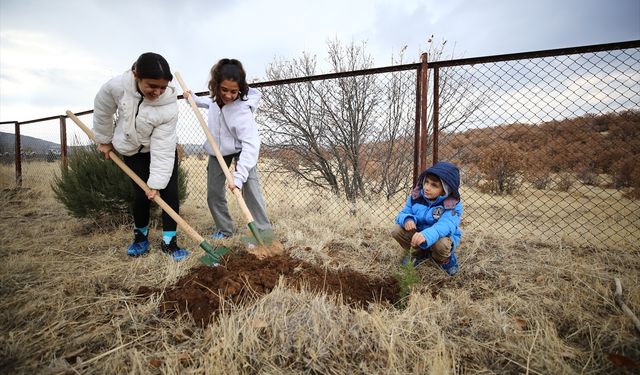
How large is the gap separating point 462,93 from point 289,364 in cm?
434

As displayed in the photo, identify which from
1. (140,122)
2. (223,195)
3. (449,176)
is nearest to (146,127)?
(140,122)

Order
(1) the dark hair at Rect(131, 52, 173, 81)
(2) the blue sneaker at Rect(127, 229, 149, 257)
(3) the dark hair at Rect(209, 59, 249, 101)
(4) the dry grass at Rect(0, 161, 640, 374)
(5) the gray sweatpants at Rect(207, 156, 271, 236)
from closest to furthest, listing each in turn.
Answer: (4) the dry grass at Rect(0, 161, 640, 374), (1) the dark hair at Rect(131, 52, 173, 81), (3) the dark hair at Rect(209, 59, 249, 101), (2) the blue sneaker at Rect(127, 229, 149, 257), (5) the gray sweatpants at Rect(207, 156, 271, 236)

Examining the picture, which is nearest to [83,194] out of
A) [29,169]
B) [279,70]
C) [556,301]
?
[279,70]

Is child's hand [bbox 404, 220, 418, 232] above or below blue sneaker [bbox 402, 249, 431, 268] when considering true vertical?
above

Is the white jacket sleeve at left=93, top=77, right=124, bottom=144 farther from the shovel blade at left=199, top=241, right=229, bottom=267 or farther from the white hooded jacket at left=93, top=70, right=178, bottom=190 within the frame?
the shovel blade at left=199, top=241, right=229, bottom=267

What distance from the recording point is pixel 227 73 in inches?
98.1

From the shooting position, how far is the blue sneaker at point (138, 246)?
280 centimetres

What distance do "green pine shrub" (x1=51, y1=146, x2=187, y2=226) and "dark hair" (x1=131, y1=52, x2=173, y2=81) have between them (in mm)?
1789

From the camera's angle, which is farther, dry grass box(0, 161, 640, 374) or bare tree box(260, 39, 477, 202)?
bare tree box(260, 39, 477, 202)

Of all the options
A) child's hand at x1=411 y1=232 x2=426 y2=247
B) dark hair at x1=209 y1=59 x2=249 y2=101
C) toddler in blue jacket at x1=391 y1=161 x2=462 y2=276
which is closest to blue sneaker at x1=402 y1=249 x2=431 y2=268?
toddler in blue jacket at x1=391 y1=161 x2=462 y2=276

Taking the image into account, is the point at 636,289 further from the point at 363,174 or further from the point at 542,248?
the point at 363,174

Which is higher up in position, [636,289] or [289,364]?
[636,289]

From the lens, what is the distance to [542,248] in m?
3.06

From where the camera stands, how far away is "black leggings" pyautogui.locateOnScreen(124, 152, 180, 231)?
106 inches
